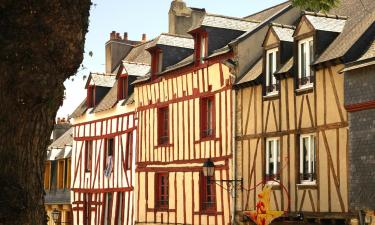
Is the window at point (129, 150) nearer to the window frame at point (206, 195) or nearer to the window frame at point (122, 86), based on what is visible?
the window frame at point (122, 86)

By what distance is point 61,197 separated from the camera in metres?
29.8

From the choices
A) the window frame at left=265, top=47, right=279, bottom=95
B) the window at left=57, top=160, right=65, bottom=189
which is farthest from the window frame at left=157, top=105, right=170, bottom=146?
the window at left=57, top=160, right=65, bottom=189

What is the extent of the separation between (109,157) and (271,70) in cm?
975

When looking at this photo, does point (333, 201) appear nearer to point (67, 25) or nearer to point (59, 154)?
point (67, 25)

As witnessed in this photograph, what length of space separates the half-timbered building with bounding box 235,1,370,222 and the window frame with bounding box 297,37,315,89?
21mm

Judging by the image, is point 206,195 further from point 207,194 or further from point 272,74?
point 272,74

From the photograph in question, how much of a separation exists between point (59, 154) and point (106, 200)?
636 cm

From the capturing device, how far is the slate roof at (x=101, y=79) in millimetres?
27766

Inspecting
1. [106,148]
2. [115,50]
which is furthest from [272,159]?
[115,50]

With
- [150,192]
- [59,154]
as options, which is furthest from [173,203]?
[59,154]

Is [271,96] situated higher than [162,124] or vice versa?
[271,96]

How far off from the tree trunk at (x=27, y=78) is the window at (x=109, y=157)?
795 inches

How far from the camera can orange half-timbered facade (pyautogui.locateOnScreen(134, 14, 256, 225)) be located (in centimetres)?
1877

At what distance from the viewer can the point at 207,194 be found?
64.1 ft
